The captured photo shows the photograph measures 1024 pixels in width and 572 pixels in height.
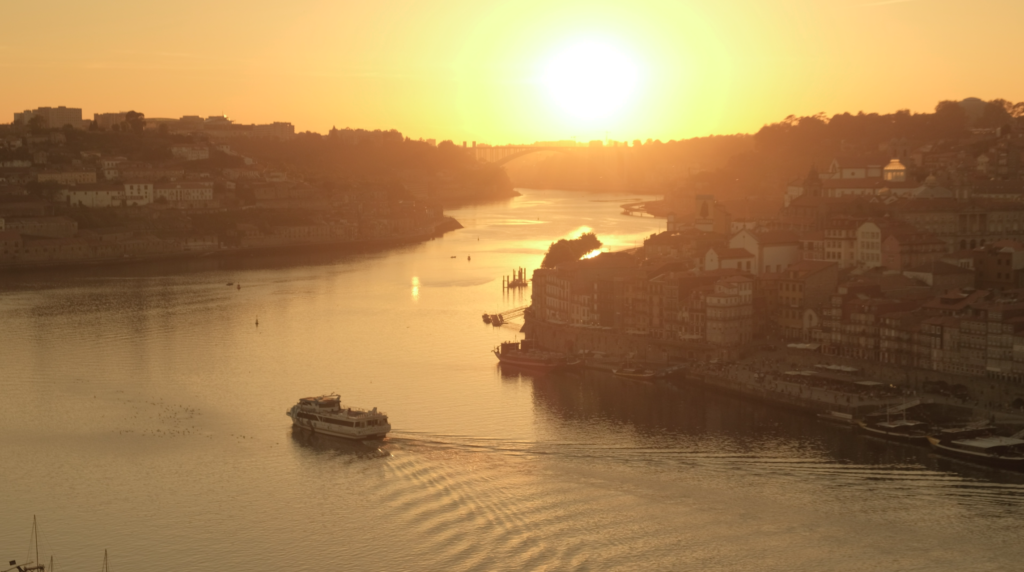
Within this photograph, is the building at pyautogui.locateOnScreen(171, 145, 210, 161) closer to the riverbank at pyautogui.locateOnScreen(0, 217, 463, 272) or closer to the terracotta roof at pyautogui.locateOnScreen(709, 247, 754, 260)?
the riverbank at pyautogui.locateOnScreen(0, 217, 463, 272)

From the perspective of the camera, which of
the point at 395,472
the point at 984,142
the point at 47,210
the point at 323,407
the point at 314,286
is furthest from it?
the point at 47,210

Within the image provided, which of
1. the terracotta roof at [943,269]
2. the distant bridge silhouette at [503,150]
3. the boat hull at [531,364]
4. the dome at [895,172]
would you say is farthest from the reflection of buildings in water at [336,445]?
the distant bridge silhouette at [503,150]

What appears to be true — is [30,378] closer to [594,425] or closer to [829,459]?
[594,425]

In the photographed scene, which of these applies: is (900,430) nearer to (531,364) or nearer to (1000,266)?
(531,364)

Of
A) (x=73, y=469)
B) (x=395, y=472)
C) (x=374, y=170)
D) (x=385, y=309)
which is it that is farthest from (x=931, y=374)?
(x=374, y=170)

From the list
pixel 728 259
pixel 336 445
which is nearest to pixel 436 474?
pixel 336 445
